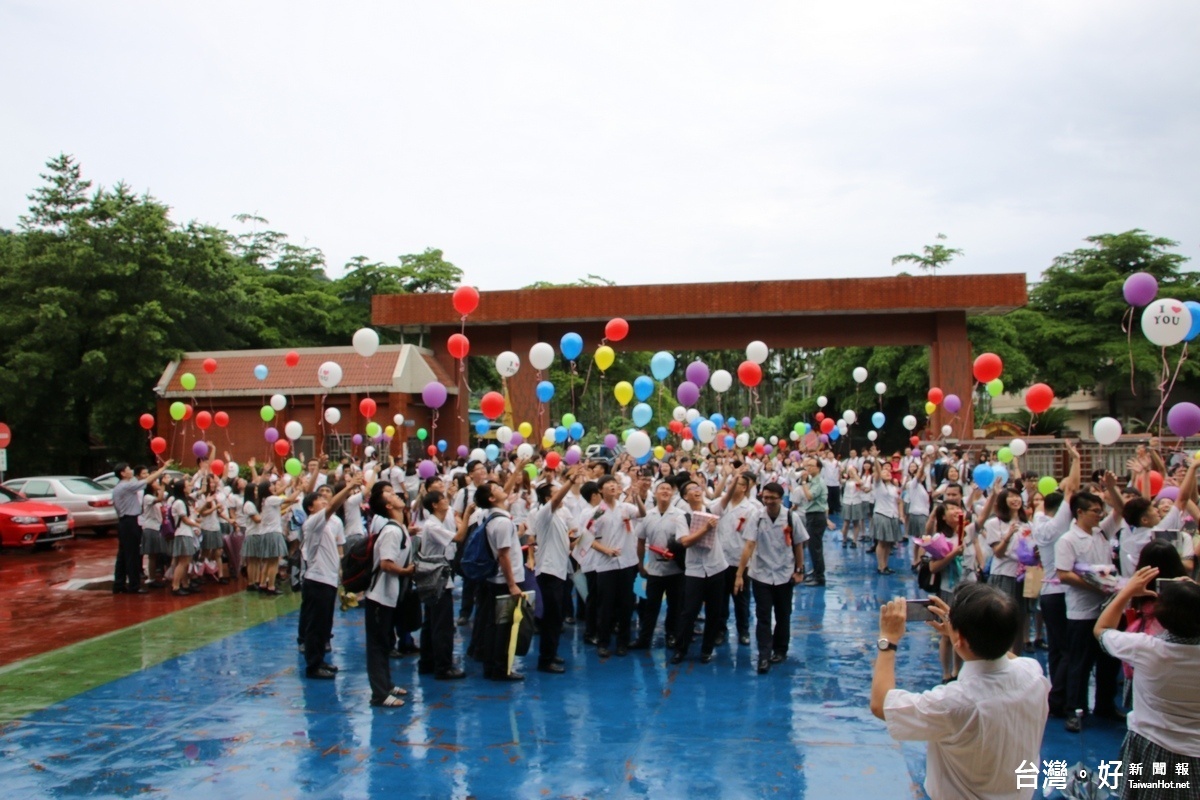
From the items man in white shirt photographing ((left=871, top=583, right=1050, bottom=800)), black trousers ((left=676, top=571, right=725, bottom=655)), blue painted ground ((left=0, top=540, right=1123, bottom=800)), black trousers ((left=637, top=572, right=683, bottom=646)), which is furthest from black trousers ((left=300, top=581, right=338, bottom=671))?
man in white shirt photographing ((left=871, top=583, right=1050, bottom=800))

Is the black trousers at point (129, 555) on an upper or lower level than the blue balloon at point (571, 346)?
lower

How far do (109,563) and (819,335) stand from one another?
55.7 ft

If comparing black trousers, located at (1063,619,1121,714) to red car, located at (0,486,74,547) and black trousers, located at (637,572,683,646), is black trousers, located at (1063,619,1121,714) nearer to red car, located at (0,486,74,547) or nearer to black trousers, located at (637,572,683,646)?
black trousers, located at (637,572,683,646)

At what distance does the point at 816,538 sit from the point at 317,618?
6.21m

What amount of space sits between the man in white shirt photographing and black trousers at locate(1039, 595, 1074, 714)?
364 cm

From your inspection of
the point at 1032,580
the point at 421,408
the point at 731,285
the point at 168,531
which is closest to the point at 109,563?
the point at 168,531

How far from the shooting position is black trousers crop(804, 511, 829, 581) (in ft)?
35.8

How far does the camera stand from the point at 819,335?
2389 centimetres

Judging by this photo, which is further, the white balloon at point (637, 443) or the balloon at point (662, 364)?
the balloon at point (662, 364)

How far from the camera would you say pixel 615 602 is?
25.8 feet

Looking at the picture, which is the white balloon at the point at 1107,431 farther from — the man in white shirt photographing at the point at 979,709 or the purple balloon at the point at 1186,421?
the man in white shirt photographing at the point at 979,709

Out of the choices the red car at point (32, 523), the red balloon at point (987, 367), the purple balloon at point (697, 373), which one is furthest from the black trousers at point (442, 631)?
the red car at point (32, 523)

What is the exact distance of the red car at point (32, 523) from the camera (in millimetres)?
14984

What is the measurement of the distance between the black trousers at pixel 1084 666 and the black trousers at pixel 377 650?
174 inches
